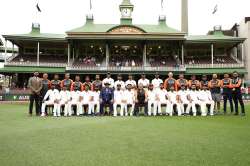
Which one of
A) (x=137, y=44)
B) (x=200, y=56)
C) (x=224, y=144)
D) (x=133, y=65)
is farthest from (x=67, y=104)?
(x=200, y=56)

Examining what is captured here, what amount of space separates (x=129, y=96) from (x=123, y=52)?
27534 mm

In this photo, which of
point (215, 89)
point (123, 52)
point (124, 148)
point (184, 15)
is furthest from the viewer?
point (184, 15)

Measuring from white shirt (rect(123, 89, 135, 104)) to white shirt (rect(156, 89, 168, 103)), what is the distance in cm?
126

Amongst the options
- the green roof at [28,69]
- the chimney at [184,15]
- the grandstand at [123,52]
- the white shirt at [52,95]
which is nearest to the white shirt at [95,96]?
the white shirt at [52,95]

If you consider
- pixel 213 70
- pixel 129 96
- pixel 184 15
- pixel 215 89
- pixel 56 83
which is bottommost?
pixel 129 96

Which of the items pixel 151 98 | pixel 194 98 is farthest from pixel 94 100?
pixel 194 98

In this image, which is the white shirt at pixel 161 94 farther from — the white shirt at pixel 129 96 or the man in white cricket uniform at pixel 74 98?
the man in white cricket uniform at pixel 74 98

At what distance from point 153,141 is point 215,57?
39.5 meters

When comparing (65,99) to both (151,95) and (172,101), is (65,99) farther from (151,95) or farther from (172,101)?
(172,101)

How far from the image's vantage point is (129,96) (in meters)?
15.0

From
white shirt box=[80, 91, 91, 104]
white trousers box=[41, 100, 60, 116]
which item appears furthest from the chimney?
white trousers box=[41, 100, 60, 116]

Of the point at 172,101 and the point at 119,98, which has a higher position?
the point at 119,98

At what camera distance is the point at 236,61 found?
41.8 meters

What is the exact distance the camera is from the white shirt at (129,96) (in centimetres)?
1488
